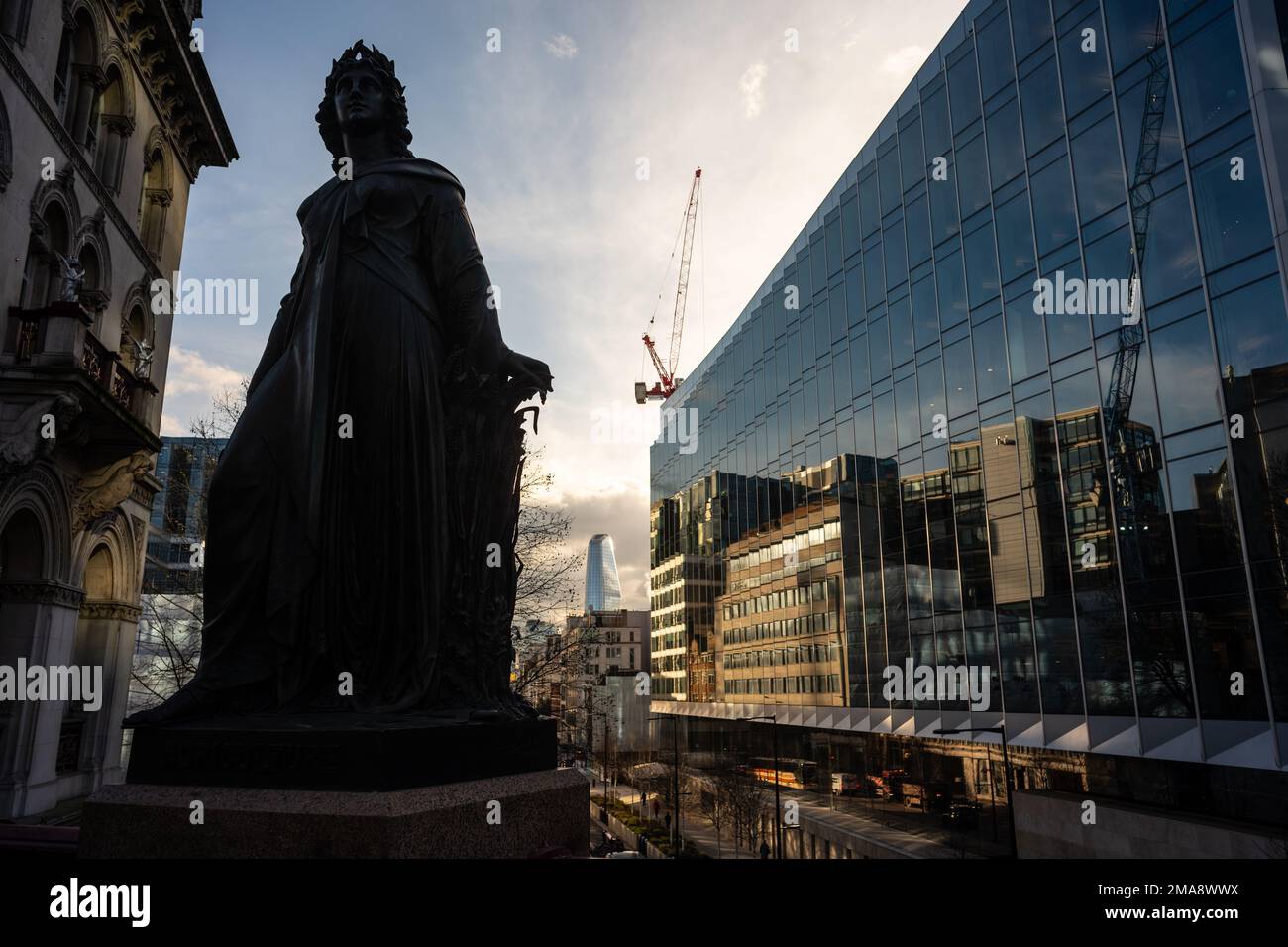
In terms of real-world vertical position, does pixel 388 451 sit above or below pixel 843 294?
below

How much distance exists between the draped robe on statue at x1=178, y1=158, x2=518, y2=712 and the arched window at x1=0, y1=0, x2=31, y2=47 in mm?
19149

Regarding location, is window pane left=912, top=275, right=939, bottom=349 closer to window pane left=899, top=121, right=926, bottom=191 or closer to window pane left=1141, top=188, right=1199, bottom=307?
window pane left=899, top=121, right=926, bottom=191

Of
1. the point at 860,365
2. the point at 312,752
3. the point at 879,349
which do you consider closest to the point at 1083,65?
the point at 879,349

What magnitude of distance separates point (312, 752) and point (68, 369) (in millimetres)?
17787

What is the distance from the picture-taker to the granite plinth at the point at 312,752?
414 cm

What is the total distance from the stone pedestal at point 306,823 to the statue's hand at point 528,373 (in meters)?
3.01

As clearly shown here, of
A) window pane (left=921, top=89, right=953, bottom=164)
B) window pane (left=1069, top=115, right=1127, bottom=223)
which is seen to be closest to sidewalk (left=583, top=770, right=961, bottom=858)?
window pane (left=1069, top=115, right=1127, bottom=223)

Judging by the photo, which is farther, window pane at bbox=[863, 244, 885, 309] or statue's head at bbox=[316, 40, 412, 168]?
window pane at bbox=[863, 244, 885, 309]

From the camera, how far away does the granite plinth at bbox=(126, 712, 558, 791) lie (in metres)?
4.14

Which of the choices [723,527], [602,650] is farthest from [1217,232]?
[602,650]

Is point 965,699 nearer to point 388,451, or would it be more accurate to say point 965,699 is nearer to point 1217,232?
point 1217,232

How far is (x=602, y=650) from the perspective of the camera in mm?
140000

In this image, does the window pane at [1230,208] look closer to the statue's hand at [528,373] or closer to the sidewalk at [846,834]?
the sidewalk at [846,834]
